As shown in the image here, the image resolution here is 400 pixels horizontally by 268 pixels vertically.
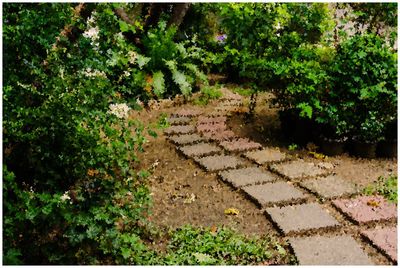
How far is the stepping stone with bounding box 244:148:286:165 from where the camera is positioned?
5523 millimetres

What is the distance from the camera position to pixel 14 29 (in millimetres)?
3422

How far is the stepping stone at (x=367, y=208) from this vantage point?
4275mm

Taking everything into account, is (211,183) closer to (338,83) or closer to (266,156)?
(266,156)

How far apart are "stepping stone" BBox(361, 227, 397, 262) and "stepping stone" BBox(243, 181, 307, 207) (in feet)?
2.48

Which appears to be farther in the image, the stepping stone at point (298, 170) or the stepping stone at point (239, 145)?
the stepping stone at point (239, 145)

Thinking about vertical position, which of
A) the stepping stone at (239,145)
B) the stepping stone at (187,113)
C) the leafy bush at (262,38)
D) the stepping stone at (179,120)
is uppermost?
the leafy bush at (262,38)

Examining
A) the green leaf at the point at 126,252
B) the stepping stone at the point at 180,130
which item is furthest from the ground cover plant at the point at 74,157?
the stepping stone at the point at 180,130

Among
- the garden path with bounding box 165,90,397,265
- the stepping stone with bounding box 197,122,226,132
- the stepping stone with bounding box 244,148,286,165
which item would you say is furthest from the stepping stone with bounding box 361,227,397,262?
the stepping stone with bounding box 197,122,226,132

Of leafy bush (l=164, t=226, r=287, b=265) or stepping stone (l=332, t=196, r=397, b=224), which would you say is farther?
stepping stone (l=332, t=196, r=397, b=224)

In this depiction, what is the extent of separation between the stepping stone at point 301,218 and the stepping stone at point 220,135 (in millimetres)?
1912

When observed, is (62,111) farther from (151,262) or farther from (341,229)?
(341,229)

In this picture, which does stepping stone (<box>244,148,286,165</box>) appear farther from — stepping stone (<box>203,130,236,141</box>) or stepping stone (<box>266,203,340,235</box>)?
stepping stone (<box>266,203,340,235</box>)

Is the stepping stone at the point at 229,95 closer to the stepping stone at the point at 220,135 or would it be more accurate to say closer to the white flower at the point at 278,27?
the white flower at the point at 278,27

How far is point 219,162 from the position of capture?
5.48 meters
